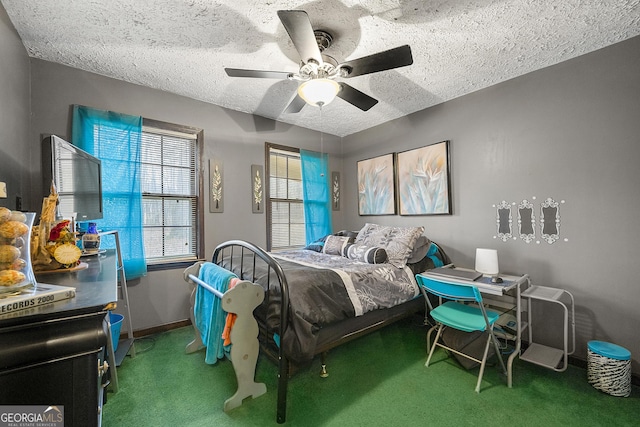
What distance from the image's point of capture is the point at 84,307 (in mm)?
734

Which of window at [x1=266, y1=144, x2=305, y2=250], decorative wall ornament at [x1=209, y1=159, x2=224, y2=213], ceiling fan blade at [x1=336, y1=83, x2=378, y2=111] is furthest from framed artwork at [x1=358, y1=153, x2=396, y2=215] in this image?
decorative wall ornament at [x1=209, y1=159, x2=224, y2=213]

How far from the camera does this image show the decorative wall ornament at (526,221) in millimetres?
2557

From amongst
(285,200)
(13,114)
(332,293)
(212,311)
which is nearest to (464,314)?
(332,293)

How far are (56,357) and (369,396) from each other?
72.2 inches

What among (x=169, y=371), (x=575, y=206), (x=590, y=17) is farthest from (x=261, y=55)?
(x=575, y=206)

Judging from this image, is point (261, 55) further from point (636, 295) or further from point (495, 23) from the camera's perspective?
point (636, 295)

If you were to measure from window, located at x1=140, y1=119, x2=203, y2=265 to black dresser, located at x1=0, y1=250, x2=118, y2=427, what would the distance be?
2448 millimetres

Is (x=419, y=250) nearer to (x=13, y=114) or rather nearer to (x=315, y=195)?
(x=315, y=195)

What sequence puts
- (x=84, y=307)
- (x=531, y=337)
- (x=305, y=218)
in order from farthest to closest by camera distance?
(x=305, y=218) < (x=531, y=337) < (x=84, y=307)

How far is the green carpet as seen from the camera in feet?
5.49

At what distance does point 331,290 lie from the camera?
6.64 ft

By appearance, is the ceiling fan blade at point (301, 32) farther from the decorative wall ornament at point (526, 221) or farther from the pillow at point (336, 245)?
Answer: the decorative wall ornament at point (526, 221)

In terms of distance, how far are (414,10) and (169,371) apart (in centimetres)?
326

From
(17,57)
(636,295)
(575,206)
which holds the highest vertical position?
(17,57)
